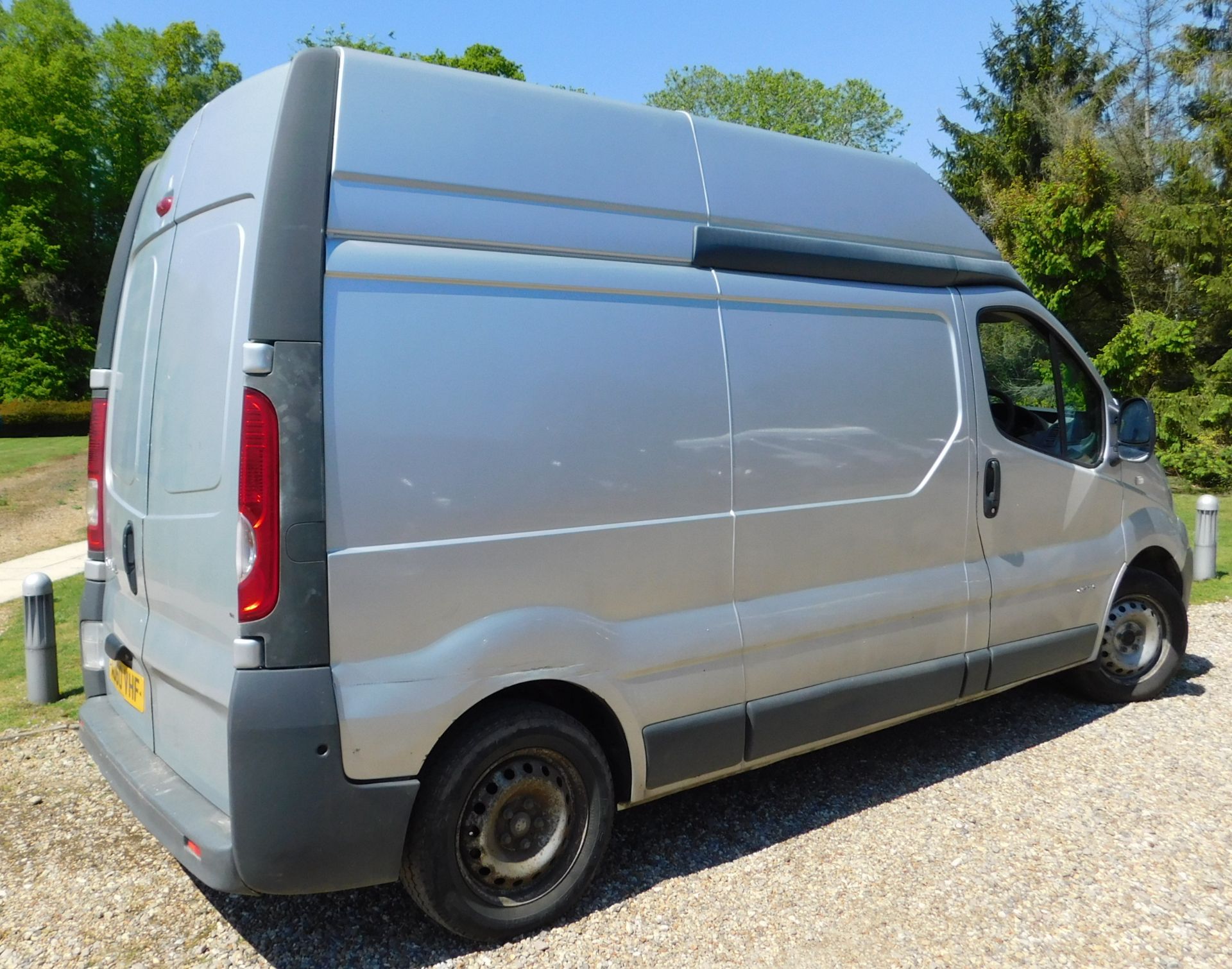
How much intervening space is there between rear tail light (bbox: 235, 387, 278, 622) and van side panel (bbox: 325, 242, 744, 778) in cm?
16

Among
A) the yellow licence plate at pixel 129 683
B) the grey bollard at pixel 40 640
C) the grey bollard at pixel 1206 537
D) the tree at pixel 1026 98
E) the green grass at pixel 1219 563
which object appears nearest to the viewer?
the yellow licence plate at pixel 129 683

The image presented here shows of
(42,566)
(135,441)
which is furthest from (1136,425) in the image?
(42,566)

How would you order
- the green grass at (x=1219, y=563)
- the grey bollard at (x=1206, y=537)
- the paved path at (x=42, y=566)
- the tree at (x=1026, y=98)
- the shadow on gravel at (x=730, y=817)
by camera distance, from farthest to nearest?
the tree at (x=1026, y=98), the paved path at (x=42, y=566), the grey bollard at (x=1206, y=537), the green grass at (x=1219, y=563), the shadow on gravel at (x=730, y=817)

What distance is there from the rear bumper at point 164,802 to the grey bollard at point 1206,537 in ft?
29.9

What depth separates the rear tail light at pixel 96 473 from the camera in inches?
161

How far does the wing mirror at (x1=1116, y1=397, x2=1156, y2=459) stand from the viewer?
547 cm

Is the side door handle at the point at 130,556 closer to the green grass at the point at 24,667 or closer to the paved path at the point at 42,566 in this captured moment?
the green grass at the point at 24,667

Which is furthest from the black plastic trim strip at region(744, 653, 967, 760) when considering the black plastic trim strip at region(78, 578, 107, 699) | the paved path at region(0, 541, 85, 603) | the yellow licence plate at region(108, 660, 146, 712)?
the paved path at region(0, 541, 85, 603)

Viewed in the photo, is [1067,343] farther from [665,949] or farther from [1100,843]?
[665,949]

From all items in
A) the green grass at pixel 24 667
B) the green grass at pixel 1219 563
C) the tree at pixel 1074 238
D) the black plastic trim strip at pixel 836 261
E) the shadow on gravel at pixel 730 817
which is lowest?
the green grass at pixel 24 667

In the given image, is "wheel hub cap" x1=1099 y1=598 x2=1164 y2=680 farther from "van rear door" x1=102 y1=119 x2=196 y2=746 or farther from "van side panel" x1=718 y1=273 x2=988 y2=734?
"van rear door" x1=102 y1=119 x2=196 y2=746

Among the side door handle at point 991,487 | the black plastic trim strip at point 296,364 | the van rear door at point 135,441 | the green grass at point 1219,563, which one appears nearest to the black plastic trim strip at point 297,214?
the black plastic trim strip at point 296,364

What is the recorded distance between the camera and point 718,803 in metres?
4.64

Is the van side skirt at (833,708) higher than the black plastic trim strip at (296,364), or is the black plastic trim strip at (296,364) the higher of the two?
the black plastic trim strip at (296,364)
